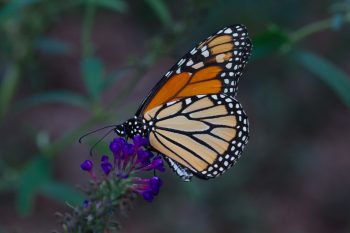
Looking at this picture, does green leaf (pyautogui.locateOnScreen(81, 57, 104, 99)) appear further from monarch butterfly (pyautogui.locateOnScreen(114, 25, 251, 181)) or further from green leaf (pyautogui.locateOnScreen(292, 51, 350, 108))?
green leaf (pyautogui.locateOnScreen(292, 51, 350, 108))

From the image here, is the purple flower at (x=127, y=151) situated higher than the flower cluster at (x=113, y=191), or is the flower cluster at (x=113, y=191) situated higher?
the purple flower at (x=127, y=151)

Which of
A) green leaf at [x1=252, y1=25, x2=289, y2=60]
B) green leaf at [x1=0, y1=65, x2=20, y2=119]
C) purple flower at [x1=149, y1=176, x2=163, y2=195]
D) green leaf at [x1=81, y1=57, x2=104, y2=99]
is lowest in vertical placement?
purple flower at [x1=149, y1=176, x2=163, y2=195]

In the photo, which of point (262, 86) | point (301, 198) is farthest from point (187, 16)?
point (301, 198)

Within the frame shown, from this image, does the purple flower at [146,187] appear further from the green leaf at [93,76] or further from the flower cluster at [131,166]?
the green leaf at [93,76]

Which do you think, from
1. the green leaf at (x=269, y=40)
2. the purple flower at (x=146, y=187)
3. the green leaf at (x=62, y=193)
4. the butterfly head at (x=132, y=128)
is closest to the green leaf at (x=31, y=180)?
the green leaf at (x=62, y=193)

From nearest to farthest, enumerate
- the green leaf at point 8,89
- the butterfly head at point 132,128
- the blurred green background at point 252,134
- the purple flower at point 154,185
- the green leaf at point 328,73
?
the purple flower at point 154,185 < the butterfly head at point 132,128 < the green leaf at point 328,73 < the green leaf at point 8,89 < the blurred green background at point 252,134

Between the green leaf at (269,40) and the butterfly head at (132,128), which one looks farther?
the green leaf at (269,40)

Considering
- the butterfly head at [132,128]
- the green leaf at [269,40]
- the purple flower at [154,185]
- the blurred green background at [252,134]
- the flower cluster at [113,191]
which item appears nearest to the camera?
the flower cluster at [113,191]

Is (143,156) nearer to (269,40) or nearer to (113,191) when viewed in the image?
(113,191)

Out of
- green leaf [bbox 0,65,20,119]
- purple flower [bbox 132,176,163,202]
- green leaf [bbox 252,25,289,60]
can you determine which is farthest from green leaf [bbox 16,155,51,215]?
purple flower [bbox 132,176,163,202]
